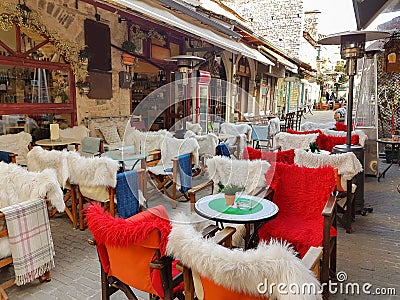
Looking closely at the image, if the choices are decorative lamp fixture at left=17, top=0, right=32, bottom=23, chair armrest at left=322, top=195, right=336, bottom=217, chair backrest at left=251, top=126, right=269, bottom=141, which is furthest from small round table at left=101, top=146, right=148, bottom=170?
chair backrest at left=251, top=126, right=269, bottom=141

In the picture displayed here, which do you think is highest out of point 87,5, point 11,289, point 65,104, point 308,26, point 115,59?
point 308,26

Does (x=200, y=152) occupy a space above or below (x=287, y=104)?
below

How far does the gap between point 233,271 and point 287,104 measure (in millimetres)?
18474

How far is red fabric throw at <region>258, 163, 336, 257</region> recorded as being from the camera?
8.06 feet

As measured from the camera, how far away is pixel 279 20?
52.5ft

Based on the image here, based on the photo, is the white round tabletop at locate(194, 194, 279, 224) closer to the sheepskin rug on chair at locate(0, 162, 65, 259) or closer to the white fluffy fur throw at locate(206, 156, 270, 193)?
the white fluffy fur throw at locate(206, 156, 270, 193)

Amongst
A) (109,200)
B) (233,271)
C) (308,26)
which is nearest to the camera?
(233,271)

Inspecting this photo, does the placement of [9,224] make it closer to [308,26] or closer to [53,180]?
[53,180]

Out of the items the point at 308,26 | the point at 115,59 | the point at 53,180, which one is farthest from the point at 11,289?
the point at 308,26

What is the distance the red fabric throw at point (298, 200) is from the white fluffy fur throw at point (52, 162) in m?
2.11

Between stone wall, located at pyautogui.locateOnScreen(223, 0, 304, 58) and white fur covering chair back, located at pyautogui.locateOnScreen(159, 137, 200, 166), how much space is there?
12697 millimetres

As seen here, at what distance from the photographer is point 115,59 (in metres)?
6.64

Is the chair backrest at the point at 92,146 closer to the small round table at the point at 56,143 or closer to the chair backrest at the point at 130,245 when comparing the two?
the small round table at the point at 56,143

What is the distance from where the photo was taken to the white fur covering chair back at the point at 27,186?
8.42 feet
